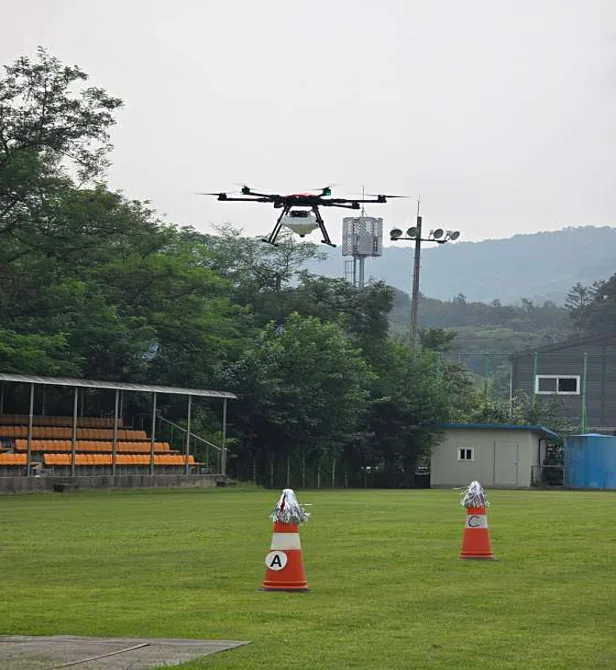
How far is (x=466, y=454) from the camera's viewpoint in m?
70.8

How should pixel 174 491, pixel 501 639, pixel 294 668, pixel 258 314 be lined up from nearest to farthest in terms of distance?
pixel 294 668 → pixel 501 639 → pixel 174 491 → pixel 258 314

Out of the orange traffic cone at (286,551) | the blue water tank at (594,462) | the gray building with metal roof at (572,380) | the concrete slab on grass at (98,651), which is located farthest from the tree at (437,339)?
the concrete slab on grass at (98,651)

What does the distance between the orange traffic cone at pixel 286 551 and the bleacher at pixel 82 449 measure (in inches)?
1133

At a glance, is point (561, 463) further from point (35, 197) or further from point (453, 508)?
point (453, 508)

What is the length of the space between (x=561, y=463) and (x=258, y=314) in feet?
58.3

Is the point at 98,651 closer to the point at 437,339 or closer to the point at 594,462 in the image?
the point at 594,462

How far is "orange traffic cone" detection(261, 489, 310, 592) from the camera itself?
1398 cm

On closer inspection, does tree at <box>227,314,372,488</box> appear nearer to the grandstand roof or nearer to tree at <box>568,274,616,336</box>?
the grandstand roof

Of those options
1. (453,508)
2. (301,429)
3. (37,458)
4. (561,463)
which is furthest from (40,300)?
(561,463)

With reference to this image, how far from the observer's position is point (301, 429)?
207 ft

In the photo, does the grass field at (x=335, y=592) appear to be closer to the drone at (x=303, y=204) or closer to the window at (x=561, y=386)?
the drone at (x=303, y=204)

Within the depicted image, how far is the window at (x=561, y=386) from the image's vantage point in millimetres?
93000

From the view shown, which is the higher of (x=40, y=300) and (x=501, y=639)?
(x=40, y=300)

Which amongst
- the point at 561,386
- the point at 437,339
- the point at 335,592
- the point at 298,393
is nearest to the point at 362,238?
the point at 437,339
